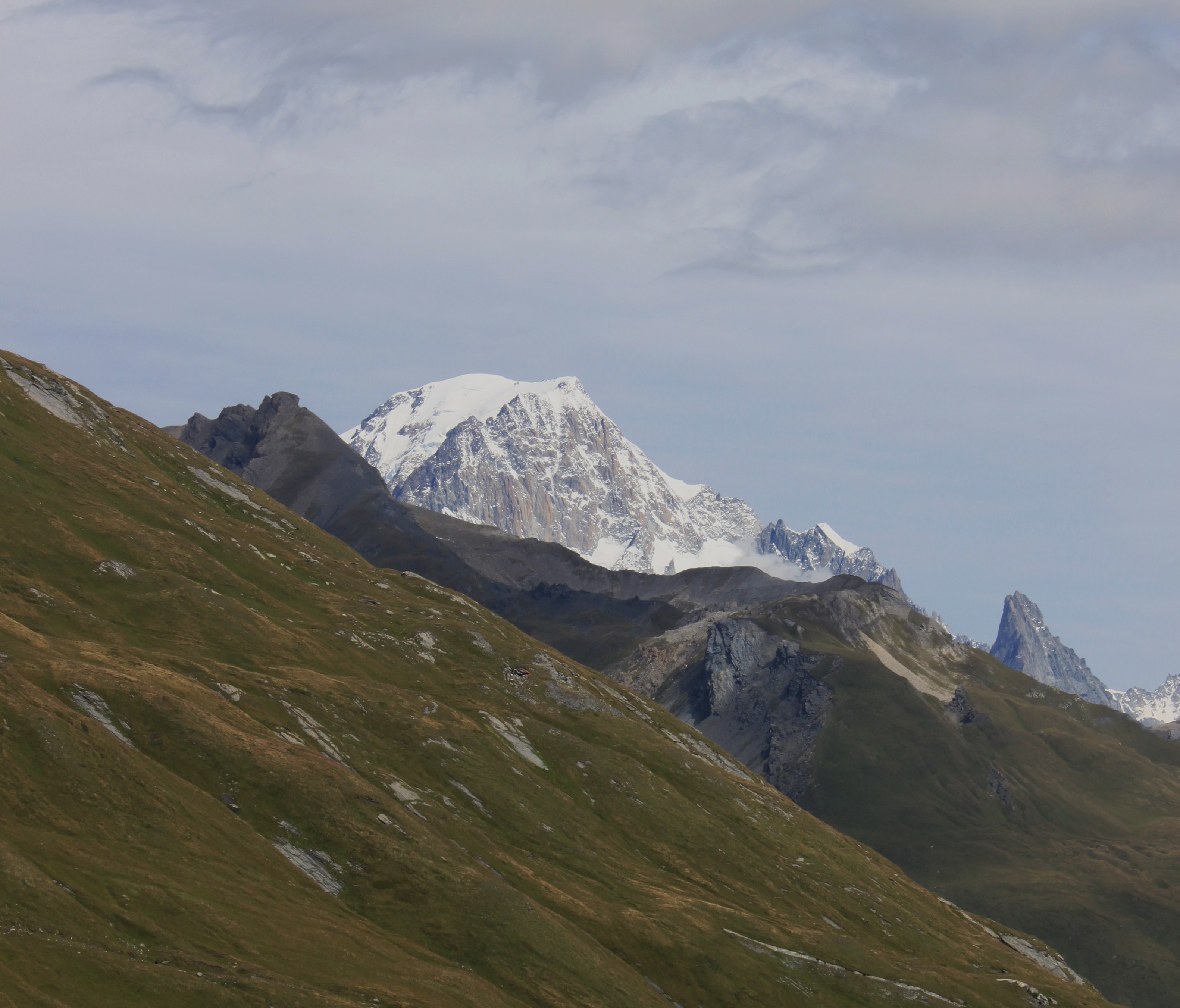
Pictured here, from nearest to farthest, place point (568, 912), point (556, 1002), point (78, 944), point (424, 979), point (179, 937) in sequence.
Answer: point (78, 944)
point (179, 937)
point (424, 979)
point (556, 1002)
point (568, 912)

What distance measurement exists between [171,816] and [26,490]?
10259 cm

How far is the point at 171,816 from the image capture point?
11544 cm

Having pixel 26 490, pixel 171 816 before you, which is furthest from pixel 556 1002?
pixel 26 490

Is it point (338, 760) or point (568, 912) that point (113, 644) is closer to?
point (338, 760)

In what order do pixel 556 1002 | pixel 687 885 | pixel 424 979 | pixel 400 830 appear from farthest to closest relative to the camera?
pixel 687 885 < pixel 400 830 < pixel 556 1002 < pixel 424 979

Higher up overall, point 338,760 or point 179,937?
point 338,760

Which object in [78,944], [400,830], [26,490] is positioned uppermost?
[26,490]

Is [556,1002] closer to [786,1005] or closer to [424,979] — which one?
[424,979]

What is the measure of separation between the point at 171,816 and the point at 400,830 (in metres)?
32.5

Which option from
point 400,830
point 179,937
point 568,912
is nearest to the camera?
point 179,937

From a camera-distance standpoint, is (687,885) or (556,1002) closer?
(556,1002)

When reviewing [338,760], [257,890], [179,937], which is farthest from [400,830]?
[179,937]

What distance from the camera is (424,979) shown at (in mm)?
112500

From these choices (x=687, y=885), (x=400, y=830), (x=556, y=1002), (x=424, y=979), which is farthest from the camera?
(x=687, y=885)
